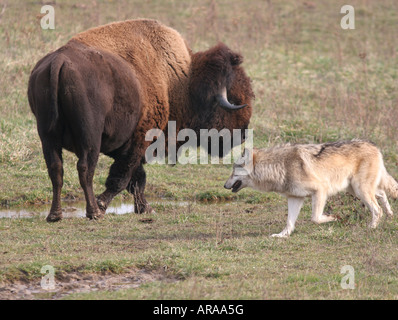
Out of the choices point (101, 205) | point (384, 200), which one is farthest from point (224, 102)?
point (384, 200)

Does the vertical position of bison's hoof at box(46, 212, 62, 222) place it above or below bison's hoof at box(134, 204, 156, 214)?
above

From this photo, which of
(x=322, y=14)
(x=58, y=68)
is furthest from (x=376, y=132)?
(x=322, y=14)

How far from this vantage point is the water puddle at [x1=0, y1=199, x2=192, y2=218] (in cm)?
925

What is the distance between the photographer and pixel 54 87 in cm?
755

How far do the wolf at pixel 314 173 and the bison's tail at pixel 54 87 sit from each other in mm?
2206

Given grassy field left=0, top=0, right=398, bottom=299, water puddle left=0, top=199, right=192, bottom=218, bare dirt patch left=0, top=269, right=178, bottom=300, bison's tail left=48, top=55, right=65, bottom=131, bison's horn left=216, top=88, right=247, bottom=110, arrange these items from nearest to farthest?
bare dirt patch left=0, top=269, right=178, bottom=300 < grassy field left=0, top=0, right=398, bottom=299 < bison's tail left=48, top=55, right=65, bottom=131 < water puddle left=0, top=199, right=192, bottom=218 < bison's horn left=216, top=88, right=247, bottom=110

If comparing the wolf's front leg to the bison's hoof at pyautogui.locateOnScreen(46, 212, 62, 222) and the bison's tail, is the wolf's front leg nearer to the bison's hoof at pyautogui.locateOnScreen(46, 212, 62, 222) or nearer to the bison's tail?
the bison's hoof at pyautogui.locateOnScreen(46, 212, 62, 222)

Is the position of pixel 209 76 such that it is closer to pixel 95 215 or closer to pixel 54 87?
pixel 95 215

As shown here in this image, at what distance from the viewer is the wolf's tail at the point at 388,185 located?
8.35 meters

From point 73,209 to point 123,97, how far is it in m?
2.09

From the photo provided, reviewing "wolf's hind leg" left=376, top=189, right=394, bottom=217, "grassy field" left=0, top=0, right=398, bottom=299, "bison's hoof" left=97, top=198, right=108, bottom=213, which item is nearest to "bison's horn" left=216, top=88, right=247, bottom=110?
"grassy field" left=0, top=0, right=398, bottom=299

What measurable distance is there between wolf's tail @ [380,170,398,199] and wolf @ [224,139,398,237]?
0.38 feet

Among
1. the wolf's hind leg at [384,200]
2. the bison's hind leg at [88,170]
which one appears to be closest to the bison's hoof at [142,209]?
the bison's hind leg at [88,170]

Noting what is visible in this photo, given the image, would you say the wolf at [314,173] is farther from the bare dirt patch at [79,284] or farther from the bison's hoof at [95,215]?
the bare dirt patch at [79,284]
